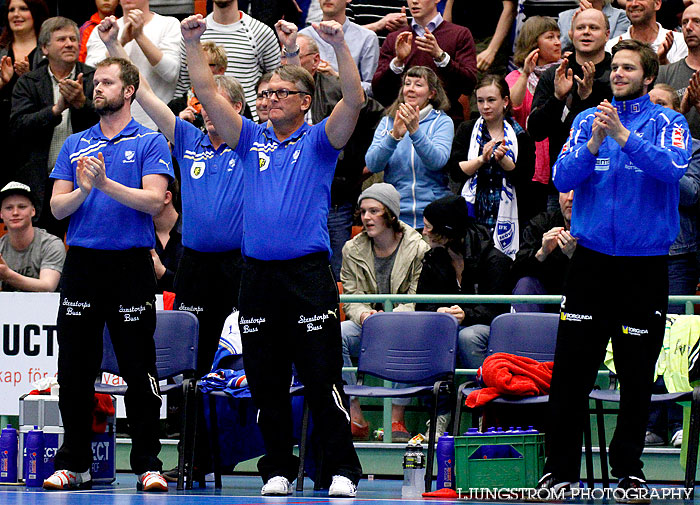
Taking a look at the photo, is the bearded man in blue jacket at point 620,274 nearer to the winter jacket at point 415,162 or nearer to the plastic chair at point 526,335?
the plastic chair at point 526,335

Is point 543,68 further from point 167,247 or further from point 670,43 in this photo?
point 167,247

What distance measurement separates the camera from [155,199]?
277 inches

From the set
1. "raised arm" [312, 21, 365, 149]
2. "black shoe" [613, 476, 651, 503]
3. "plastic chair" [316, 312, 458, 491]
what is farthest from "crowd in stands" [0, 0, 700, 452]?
"black shoe" [613, 476, 651, 503]

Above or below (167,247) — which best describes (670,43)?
above

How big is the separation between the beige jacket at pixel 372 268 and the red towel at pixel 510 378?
5.34 feet

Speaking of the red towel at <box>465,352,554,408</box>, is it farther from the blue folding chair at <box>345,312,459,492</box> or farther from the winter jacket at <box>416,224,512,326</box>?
the winter jacket at <box>416,224,512,326</box>

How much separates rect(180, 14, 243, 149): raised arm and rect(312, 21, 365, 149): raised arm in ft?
1.96

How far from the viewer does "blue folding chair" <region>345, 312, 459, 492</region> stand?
7602mm

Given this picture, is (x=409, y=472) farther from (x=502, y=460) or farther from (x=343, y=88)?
(x=343, y=88)

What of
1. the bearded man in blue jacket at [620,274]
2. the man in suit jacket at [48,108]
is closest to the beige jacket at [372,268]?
the bearded man in blue jacket at [620,274]

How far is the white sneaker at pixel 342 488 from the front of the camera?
6367 mm

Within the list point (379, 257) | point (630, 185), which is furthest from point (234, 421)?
point (630, 185)

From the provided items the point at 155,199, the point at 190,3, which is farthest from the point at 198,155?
the point at 190,3

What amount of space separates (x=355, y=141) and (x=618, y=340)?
179 inches
